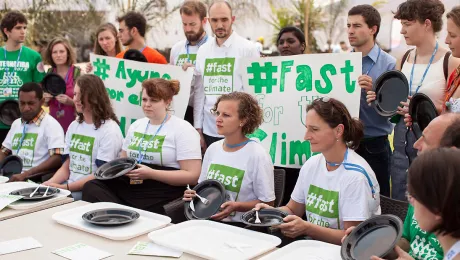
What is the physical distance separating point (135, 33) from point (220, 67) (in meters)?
1.30

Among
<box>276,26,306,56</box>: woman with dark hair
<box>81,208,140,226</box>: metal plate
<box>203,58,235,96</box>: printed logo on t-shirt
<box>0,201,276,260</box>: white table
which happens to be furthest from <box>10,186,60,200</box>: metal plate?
<box>276,26,306,56</box>: woman with dark hair

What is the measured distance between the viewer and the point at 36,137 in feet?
15.0

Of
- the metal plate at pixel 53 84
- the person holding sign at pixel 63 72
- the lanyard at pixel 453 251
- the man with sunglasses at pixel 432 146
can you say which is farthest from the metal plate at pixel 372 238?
the metal plate at pixel 53 84

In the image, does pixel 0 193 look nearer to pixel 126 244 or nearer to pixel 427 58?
pixel 126 244

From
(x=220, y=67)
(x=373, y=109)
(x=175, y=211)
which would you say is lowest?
(x=175, y=211)

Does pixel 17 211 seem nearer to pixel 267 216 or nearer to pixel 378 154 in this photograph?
pixel 267 216

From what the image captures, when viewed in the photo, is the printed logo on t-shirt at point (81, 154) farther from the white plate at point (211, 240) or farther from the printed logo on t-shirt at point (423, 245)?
the printed logo on t-shirt at point (423, 245)

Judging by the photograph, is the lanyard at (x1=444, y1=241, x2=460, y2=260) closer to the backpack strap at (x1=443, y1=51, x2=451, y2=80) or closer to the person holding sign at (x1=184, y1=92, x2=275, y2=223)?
the person holding sign at (x1=184, y1=92, x2=275, y2=223)

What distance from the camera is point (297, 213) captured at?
3.04 m

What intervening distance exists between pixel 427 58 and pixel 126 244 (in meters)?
2.32

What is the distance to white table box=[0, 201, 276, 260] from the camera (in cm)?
226

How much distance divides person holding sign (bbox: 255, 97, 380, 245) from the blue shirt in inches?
35.7

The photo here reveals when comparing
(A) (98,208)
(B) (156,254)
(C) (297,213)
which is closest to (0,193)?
(A) (98,208)

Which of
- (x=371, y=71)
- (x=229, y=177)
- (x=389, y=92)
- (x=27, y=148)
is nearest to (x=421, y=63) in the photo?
(x=389, y=92)
